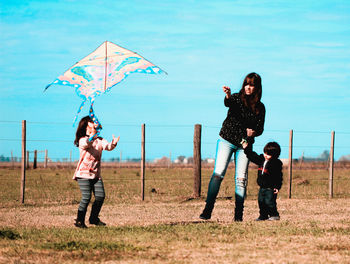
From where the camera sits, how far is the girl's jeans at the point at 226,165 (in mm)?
8156

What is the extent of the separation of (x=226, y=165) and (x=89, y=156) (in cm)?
191

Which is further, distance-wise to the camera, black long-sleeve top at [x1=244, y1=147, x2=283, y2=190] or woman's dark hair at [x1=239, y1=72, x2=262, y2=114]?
black long-sleeve top at [x1=244, y1=147, x2=283, y2=190]

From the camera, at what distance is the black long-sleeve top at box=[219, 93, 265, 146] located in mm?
8102

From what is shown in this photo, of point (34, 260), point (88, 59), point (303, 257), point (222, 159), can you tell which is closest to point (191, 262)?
point (303, 257)

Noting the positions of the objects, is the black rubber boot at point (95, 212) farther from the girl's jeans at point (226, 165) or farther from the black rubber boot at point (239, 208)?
the black rubber boot at point (239, 208)

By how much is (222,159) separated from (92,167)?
5.93 ft

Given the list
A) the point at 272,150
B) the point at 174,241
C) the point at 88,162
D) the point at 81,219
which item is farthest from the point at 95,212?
the point at 272,150

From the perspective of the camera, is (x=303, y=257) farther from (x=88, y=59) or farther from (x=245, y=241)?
(x=88, y=59)

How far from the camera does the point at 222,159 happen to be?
8148 millimetres

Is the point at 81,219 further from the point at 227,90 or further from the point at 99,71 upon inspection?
the point at 227,90

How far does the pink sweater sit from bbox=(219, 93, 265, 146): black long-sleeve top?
1690mm

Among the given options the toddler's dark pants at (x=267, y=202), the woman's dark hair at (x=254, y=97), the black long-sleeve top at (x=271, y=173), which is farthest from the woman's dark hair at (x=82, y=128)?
the toddler's dark pants at (x=267, y=202)

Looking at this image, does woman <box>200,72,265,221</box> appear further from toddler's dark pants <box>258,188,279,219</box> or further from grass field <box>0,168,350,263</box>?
toddler's dark pants <box>258,188,279,219</box>

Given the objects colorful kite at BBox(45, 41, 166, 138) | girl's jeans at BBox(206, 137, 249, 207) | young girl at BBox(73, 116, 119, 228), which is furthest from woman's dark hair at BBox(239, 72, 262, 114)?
young girl at BBox(73, 116, 119, 228)
